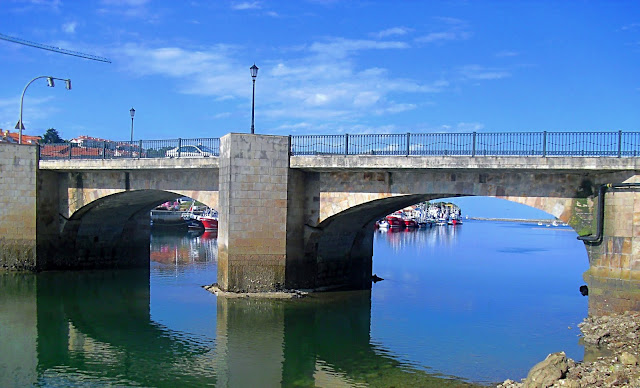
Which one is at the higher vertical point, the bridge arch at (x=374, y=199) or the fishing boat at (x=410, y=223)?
the bridge arch at (x=374, y=199)

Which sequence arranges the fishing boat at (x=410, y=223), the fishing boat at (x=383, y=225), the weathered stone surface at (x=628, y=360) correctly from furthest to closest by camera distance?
the fishing boat at (x=410, y=223) → the fishing boat at (x=383, y=225) → the weathered stone surface at (x=628, y=360)

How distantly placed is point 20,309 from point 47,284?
13.0 feet

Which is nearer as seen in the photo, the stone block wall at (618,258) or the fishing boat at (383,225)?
the stone block wall at (618,258)

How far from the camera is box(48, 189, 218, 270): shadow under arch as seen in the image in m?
24.9

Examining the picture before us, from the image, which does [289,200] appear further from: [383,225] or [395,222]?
[395,222]

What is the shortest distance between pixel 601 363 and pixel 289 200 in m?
10.3

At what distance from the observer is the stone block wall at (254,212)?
61.6 ft

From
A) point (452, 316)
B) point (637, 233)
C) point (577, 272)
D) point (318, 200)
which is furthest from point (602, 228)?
point (577, 272)

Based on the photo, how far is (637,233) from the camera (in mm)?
14844

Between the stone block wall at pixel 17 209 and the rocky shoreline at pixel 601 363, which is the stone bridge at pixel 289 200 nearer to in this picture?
the stone block wall at pixel 17 209

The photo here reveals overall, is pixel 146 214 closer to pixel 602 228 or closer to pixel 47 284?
pixel 47 284

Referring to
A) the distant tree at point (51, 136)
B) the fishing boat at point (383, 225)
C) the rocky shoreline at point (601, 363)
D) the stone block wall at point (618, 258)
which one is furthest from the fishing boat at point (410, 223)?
the rocky shoreline at point (601, 363)

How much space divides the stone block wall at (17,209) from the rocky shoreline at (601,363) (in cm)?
1949

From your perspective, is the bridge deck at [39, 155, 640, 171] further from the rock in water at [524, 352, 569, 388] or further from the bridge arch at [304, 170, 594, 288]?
the rock in water at [524, 352, 569, 388]
